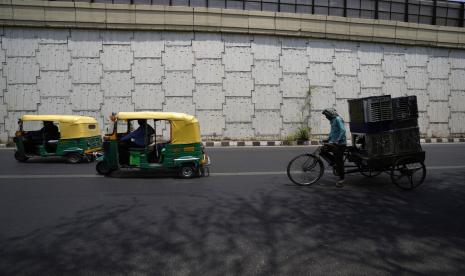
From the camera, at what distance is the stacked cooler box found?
6629mm

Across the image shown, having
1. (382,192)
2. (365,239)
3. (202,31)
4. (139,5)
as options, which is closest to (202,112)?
(202,31)

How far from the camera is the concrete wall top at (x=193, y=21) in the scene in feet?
48.9

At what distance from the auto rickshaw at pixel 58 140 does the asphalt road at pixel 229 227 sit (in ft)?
8.94

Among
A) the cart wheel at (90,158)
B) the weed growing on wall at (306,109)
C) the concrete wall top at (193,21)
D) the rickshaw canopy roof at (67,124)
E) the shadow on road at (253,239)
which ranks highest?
the concrete wall top at (193,21)

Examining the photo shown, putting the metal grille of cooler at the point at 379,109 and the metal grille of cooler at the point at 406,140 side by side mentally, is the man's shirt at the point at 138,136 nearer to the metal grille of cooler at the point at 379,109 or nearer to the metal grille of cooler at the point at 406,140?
the metal grille of cooler at the point at 379,109

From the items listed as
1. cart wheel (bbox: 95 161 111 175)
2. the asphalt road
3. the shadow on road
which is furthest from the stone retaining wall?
the shadow on road

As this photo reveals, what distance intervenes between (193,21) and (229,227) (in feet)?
43.5

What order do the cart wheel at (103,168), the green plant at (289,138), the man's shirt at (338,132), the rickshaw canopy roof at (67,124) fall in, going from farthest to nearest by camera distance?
the green plant at (289,138) → the rickshaw canopy roof at (67,124) → the cart wheel at (103,168) → the man's shirt at (338,132)

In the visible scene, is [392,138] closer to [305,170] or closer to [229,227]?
[305,170]

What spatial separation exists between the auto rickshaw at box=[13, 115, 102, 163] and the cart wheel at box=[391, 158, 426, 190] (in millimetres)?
8821

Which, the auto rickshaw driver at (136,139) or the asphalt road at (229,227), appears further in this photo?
the auto rickshaw driver at (136,139)

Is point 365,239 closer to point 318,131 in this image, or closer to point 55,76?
point 318,131

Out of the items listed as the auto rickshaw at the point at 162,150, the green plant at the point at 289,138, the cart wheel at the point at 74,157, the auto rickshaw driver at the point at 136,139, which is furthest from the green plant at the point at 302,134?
the cart wheel at the point at 74,157

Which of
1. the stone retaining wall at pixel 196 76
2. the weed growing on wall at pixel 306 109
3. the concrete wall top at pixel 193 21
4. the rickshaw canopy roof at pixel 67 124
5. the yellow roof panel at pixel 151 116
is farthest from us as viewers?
the weed growing on wall at pixel 306 109
